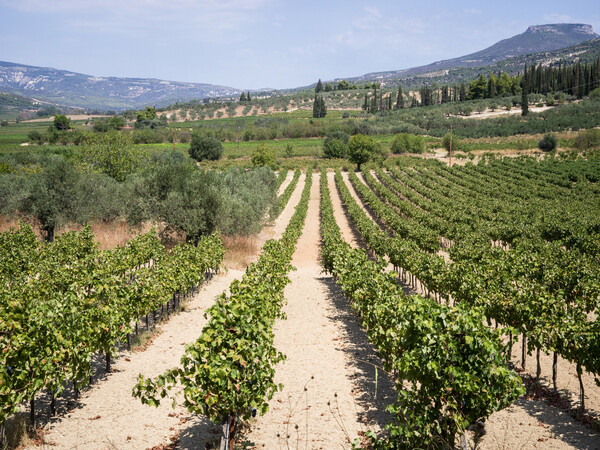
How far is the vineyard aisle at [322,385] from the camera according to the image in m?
8.19

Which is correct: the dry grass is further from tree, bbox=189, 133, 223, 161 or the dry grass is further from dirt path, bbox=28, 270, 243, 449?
tree, bbox=189, 133, 223, 161

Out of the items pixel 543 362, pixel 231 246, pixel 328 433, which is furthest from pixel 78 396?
pixel 231 246

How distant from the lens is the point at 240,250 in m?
27.8

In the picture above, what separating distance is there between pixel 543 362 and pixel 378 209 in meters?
25.1

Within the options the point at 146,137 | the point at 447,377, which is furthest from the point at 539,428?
the point at 146,137

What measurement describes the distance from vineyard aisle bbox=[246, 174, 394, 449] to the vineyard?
5 cm

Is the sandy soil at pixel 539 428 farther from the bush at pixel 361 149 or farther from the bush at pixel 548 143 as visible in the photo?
the bush at pixel 548 143

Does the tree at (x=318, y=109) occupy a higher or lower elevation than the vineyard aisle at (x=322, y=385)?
higher

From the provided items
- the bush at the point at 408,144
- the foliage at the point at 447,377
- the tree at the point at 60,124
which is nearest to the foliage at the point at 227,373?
the foliage at the point at 447,377

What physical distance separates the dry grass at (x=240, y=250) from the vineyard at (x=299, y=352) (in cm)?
423

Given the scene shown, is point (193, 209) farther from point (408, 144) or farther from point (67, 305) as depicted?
point (408, 144)

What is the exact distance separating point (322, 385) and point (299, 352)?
2.32 metres

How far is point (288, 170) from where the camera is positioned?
7700 centimetres

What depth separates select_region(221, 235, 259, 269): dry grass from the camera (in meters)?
25.6
